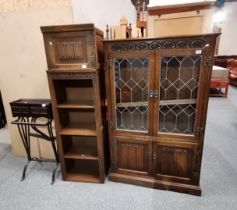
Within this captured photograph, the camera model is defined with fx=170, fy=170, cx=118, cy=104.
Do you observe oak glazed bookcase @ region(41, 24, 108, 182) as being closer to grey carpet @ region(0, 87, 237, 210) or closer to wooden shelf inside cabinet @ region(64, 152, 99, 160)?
wooden shelf inside cabinet @ region(64, 152, 99, 160)

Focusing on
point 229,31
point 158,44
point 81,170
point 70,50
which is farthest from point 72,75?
point 229,31

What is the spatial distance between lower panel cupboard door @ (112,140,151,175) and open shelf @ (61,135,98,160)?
0.27 meters

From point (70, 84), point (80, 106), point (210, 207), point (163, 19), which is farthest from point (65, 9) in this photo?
point (163, 19)

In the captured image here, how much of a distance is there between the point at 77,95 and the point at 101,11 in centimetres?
142

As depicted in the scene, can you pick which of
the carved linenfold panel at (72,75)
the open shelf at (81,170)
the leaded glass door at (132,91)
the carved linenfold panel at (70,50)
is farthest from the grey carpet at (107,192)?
the carved linenfold panel at (70,50)

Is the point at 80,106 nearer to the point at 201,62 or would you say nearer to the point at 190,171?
the point at 201,62

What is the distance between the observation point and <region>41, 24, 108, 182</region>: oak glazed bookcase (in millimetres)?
1610

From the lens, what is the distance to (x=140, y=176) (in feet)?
6.49

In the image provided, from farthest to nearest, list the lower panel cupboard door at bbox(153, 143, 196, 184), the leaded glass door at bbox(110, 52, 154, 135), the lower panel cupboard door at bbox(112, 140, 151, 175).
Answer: the lower panel cupboard door at bbox(112, 140, 151, 175) → the lower panel cupboard door at bbox(153, 143, 196, 184) → the leaded glass door at bbox(110, 52, 154, 135)

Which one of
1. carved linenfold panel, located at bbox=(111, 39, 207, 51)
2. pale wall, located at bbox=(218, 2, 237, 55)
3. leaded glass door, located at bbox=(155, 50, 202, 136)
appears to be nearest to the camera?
carved linenfold panel, located at bbox=(111, 39, 207, 51)

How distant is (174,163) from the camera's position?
1.83 metres

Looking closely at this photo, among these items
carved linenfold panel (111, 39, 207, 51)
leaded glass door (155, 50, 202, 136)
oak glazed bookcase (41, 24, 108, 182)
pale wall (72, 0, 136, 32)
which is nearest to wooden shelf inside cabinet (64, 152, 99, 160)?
oak glazed bookcase (41, 24, 108, 182)

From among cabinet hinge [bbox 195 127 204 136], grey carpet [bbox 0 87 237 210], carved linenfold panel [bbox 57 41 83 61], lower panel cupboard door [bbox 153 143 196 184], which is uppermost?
carved linenfold panel [bbox 57 41 83 61]

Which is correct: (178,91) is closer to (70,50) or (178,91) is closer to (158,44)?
(158,44)
